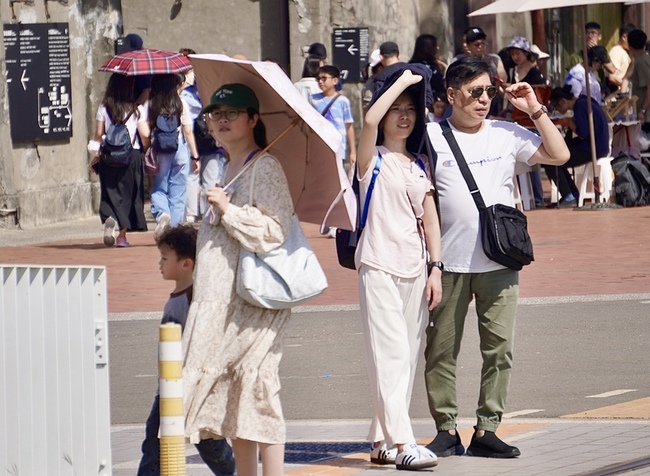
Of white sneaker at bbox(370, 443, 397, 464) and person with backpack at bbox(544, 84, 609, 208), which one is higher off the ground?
person with backpack at bbox(544, 84, 609, 208)

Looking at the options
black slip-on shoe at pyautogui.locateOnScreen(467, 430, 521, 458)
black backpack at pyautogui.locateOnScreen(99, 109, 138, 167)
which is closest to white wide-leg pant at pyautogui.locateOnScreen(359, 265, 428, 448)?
black slip-on shoe at pyautogui.locateOnScreen(467, 430, 521, 458)

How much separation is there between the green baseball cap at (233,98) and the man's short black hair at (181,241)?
1.79 ft

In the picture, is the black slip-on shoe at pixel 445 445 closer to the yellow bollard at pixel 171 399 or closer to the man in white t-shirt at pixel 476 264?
the man in white t-shirt at pixel 476 264

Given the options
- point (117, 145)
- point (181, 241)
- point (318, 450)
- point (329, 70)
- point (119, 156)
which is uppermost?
point (329, 70)

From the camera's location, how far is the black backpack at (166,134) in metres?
15.5

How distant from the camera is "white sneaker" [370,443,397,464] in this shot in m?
6.92

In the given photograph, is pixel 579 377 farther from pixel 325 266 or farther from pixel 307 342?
pixel 325 266

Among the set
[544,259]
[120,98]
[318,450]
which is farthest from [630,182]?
[318,450]

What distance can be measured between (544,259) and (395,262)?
8.01m

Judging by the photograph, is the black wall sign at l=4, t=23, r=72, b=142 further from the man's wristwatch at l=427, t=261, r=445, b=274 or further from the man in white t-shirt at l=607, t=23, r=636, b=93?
the man's wristwatch at l=427, t=261, r=445, b=274

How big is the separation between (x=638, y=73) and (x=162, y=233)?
1554cm

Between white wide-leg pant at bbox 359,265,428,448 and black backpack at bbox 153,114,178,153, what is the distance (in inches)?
347

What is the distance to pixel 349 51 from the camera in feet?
78.9

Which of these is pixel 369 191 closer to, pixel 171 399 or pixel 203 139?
pixel 171 399
